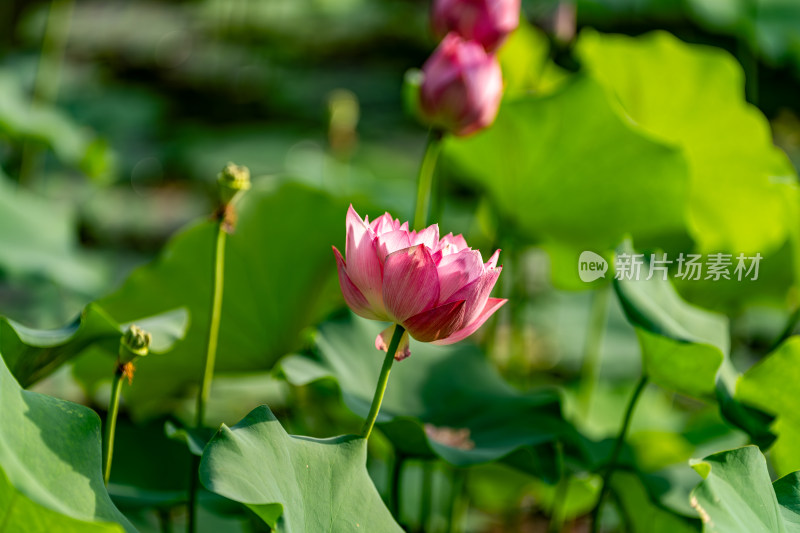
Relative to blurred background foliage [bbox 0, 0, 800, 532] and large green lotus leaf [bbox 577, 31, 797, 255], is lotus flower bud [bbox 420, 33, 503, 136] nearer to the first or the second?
blurred background foliage [bbox 0, 0, 800, 532]

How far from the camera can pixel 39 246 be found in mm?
1045

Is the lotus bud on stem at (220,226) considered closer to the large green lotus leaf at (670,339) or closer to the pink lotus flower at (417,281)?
the pink lotus flower at (417,281)

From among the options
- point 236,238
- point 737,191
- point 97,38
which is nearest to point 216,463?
point 236,238

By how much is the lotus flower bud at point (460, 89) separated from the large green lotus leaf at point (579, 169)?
0.07m

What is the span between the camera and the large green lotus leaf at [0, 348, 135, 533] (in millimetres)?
316

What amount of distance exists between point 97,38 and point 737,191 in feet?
10.6

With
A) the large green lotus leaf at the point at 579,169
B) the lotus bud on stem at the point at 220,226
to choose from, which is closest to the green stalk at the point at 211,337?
the lotus bud on stem at the point at 220,226

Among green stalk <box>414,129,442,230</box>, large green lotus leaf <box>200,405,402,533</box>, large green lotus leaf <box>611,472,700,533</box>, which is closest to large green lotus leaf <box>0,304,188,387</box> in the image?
large green lotus leaf <box>200,405,402,533</box>

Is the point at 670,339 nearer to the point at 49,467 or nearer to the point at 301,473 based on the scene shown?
the point at 301,473

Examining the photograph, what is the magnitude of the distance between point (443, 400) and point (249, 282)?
0.21 m

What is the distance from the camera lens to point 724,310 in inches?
37.0

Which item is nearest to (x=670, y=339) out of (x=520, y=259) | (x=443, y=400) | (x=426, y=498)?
(x=443, y=400)

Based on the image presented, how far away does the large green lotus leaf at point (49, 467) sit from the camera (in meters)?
0.32

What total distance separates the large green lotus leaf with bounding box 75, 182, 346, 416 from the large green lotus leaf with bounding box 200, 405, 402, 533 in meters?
0.31
